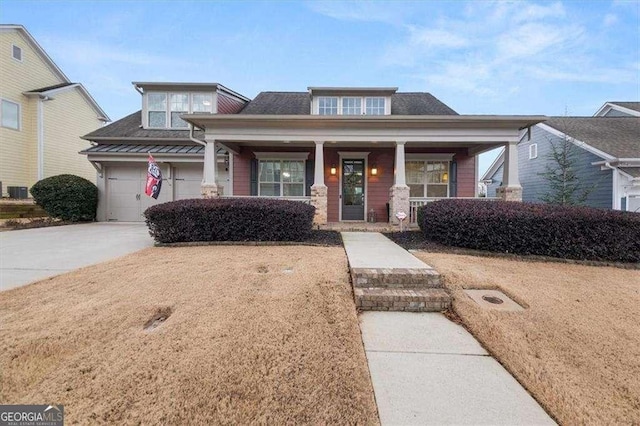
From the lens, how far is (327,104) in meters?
11.0

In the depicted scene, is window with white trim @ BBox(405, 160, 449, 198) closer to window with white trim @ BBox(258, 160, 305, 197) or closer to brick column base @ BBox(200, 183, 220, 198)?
window with white trim @ BBox(258, 160, 305, 197)

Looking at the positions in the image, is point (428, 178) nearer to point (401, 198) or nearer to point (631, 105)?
point (401, 198)

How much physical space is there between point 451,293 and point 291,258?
106 inches

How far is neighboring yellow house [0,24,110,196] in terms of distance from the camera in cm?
1191

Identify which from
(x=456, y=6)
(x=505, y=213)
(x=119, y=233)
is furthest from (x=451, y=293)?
(x=456, y=6)

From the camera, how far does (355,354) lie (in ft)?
7.78

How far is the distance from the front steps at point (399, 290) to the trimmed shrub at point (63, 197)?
11961 mm

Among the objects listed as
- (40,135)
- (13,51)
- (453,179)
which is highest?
(13,51)

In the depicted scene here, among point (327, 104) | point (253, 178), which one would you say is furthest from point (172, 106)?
point (327, 104)

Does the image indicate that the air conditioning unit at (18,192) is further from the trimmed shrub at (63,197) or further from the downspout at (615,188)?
the downspout at (615,188)

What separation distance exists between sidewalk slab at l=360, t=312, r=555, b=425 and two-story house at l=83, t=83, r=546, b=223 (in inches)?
240

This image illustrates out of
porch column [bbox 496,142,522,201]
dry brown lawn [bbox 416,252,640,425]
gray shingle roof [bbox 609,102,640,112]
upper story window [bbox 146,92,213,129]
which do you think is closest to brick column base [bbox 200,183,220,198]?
upper story window [bbox 146,92,213,129]

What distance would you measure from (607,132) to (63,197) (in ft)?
76.6

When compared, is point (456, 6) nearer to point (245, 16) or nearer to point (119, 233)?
point (245, 16)
